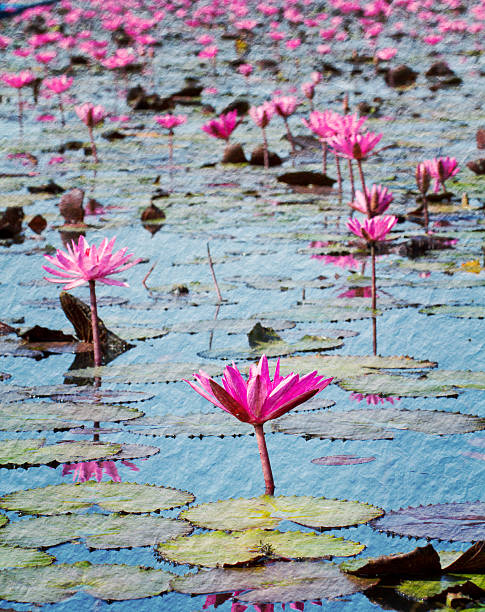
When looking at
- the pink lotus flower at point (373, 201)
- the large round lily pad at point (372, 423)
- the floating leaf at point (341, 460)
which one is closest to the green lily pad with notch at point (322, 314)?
the pink lotus flower at point (373, 201)

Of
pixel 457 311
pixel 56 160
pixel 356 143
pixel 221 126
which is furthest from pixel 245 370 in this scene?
pixel 56 160

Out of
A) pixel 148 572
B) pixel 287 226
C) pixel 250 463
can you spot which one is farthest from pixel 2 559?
pixel 287 226

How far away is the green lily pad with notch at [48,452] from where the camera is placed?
1722 millimetres

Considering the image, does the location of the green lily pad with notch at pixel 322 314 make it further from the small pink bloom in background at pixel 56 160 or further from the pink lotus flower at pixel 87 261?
the small pink bloom in background at pixel 56 160

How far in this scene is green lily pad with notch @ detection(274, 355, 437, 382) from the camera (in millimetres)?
2191

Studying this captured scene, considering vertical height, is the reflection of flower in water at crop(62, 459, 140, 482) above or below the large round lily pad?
below

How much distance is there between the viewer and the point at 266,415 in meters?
1.47

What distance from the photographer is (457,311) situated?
8.88ft

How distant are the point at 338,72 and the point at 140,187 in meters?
5.47

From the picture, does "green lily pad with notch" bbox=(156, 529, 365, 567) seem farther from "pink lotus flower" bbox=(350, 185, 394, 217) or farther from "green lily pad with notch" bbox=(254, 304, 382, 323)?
"pink lotus flower" bbox=(350, 185, 394, 217)

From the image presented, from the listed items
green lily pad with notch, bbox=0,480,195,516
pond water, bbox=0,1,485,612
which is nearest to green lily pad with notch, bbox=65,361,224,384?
pond water, bbox=0,1,485,612

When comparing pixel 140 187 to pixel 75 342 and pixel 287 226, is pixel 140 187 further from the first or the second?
pixel 75 342

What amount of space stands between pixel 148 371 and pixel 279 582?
1.05 metres

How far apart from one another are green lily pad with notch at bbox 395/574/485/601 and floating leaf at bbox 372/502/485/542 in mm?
117
